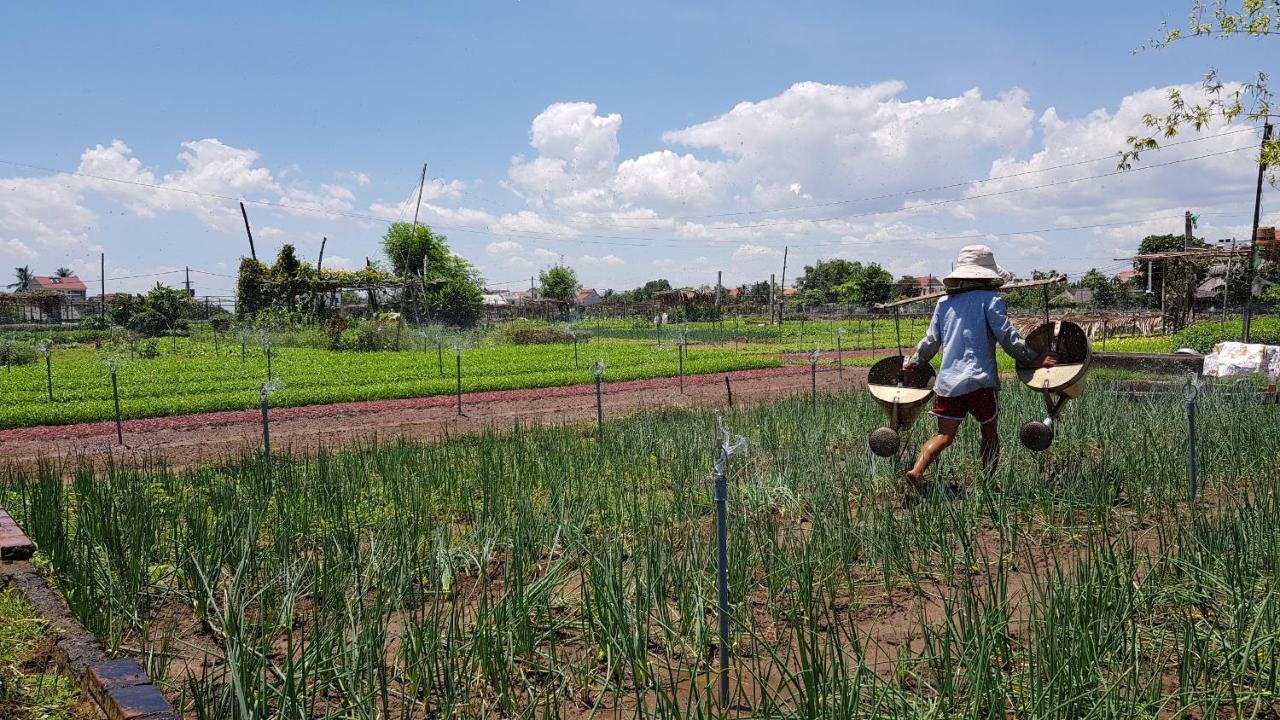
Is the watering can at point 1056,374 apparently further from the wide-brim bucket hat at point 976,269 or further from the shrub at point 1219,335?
the shrub at point 1219,335

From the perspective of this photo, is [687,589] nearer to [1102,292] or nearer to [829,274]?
[1102,292]

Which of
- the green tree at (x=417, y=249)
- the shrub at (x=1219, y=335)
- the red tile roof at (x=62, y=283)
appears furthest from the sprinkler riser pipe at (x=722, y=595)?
the red tile roof at (x=62, y=283)

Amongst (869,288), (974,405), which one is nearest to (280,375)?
(974,405)

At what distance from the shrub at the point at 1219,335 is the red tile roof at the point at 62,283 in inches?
3401

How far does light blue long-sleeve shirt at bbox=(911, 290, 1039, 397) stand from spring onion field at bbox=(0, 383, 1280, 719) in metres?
0.51

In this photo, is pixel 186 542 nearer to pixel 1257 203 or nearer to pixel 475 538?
pixel 475 538

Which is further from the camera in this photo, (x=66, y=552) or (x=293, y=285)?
(x=293, y=285)

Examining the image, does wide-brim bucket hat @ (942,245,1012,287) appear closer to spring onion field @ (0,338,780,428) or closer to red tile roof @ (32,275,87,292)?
spring onion field @ (0,338,780,428)

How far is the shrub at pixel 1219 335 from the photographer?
19750 mm

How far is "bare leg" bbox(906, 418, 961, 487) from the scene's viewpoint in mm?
4652

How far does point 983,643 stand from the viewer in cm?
205

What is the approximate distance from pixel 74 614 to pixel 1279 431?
6972mm

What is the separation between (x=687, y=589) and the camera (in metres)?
2.89

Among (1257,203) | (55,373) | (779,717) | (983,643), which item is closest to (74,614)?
(779,717)
